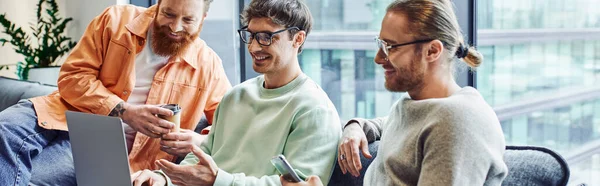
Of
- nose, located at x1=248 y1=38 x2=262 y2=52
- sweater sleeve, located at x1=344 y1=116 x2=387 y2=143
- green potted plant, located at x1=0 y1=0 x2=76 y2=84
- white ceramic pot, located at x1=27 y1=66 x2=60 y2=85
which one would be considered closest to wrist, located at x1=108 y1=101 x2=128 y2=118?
nose, located at x1=248 y1=38 x2=262 y2=52

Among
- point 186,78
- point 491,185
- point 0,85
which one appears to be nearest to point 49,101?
point 186,78

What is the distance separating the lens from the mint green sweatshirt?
210 centimetres

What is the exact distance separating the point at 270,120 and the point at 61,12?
9.48 ft

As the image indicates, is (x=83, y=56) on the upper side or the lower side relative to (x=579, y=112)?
upper

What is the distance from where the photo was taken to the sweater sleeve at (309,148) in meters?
2.07

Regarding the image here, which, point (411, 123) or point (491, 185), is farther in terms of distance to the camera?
point (411, 123)

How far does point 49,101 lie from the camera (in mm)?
3004

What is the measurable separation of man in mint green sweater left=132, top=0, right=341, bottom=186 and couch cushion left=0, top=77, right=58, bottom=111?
1309 mm

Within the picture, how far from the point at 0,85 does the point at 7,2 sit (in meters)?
1.54

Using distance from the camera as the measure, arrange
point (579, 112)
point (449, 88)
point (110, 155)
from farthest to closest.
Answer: point (579, 112) < point (110, 155) < point (449, 88)

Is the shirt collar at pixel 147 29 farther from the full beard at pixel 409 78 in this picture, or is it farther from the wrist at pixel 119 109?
the full beard at pixel 409 78

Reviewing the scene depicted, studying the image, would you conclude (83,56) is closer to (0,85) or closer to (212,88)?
(212,88)

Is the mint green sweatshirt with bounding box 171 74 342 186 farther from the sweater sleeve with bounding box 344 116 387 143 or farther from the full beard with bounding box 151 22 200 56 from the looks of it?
the full beard with bounding box 151 22 200 56

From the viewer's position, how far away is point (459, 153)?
1.52 metres
